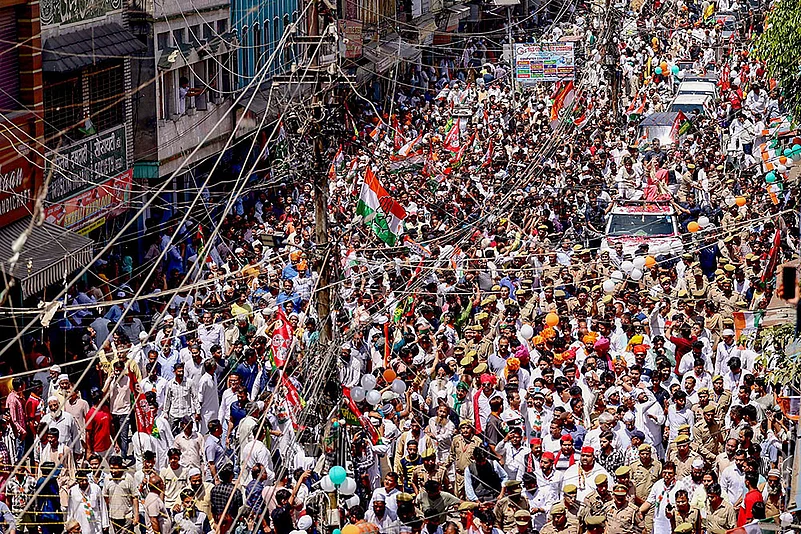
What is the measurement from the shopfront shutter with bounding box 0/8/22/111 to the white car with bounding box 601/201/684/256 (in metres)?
8.37

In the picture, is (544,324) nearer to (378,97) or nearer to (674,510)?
(674,510)

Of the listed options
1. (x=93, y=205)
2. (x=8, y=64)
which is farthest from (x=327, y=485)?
(x=93, y=205)

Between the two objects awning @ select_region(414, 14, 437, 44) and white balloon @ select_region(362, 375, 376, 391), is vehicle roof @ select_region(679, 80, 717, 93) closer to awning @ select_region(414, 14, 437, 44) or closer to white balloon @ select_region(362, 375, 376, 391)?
awning @ select_region(414, 14, 437, 44)

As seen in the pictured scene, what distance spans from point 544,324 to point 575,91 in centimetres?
1886

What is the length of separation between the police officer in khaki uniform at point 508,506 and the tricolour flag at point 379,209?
724 centimetres

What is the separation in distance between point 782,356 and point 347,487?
4205 millimetres

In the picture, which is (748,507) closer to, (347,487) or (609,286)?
(347,487)

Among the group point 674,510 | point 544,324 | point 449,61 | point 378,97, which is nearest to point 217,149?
point 544,324

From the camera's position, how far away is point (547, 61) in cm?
3778

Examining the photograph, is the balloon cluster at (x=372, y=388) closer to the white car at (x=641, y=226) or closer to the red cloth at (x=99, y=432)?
the red cloth at (x=99, y=432)

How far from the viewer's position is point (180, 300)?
2130 cm

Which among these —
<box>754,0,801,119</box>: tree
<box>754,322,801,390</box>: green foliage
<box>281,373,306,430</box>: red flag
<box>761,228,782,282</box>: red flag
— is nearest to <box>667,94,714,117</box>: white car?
<box>761,228,782,282</box>: red flag

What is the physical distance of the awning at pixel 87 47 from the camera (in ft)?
76.2

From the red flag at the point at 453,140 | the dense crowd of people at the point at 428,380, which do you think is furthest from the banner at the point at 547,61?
the dense crowd of people at the point at 428,380
